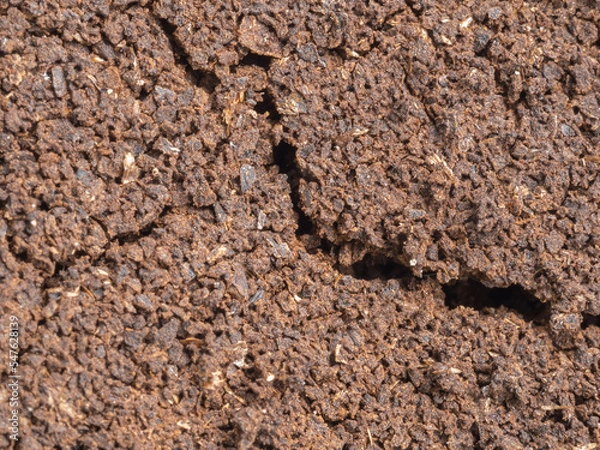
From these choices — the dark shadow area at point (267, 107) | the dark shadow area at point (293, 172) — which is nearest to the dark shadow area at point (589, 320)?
the dark shadow area at point (293, 172)

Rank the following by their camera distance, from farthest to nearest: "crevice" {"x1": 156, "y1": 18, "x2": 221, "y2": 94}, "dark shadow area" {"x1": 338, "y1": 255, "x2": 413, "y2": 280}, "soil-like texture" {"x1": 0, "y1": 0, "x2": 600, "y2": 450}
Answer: "dark shadow area" {"x1": 338, "y1": 255, "x2": 413, "y2": 280}
"crevice" {"x1": 156, "y1": 18, "x2": 221, "y2": 94}
"soil-like texture" {"x1": 0, "y1": 0, "x2": 600, "y2": 450}

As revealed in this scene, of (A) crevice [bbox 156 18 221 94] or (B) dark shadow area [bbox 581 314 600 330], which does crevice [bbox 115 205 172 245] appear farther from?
(B) dark shadow area [bbox 581 314 600 330]

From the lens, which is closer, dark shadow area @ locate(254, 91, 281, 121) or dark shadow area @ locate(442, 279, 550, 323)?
dark shadow area @ locate(254, 91, 281, 121)

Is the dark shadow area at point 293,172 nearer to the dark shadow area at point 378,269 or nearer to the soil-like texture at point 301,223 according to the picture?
the soil-like texture at point 301,223

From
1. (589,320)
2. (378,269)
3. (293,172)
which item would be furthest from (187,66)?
(589,320)

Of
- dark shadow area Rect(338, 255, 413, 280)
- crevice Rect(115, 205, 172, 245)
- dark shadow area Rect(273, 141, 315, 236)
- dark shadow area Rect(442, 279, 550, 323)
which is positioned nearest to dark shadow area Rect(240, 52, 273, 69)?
dark shadow area Rect(273, 141, 315, 236)

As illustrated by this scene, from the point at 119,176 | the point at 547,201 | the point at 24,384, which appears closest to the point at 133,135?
the point at 119,176

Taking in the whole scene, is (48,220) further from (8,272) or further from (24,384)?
(24,384)

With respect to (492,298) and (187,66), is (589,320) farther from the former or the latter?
(187,66)
